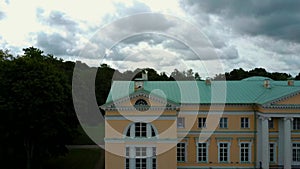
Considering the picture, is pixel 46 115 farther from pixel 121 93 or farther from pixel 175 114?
pixel 175 114

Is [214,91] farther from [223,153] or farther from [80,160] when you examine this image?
[80,160]

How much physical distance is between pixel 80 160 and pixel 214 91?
16498mm

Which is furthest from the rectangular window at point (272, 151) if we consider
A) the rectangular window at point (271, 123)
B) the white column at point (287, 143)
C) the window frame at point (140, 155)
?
the window frame at point (140, 155)

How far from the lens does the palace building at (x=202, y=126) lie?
1173 inches

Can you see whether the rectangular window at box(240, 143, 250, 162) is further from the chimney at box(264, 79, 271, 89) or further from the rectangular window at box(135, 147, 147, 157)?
the rectangular window at box(135, 147, 147, 157)

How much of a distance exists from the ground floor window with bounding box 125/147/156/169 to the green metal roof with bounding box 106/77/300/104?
15.6 ft

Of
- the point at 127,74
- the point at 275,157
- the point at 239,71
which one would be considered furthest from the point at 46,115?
the point at 239,71

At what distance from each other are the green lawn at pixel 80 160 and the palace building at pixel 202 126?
7.41 metres

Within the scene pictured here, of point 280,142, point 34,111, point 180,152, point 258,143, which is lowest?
point 180,152

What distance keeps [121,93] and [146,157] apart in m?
6.14

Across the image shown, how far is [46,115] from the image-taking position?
33125mm

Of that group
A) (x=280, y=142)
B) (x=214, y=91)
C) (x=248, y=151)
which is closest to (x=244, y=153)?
(x=248, y=151)

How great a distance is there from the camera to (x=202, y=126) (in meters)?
32.5

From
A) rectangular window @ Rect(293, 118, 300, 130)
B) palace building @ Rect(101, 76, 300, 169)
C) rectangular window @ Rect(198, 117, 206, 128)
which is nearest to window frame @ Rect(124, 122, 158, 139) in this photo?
palace building @ Rect(101, 76, 300, 169)
